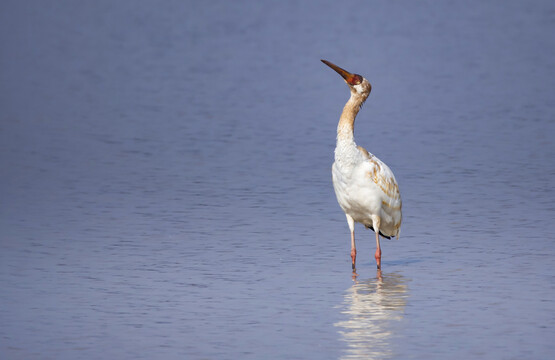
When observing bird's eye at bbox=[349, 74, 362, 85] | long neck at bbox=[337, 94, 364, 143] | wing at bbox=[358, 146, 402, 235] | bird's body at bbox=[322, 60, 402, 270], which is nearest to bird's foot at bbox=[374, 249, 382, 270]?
bird's body at bbox=[322, 60, 402, 270]

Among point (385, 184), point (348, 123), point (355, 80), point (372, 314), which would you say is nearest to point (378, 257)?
point (385, 184)

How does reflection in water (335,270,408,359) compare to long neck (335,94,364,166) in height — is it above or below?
below

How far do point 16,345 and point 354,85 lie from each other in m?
5.23

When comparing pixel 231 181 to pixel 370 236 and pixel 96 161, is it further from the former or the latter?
pixel 370 236

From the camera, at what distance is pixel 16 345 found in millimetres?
11727

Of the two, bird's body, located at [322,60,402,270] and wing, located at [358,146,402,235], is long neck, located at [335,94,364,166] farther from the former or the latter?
wing, located at [358,146,402,235]

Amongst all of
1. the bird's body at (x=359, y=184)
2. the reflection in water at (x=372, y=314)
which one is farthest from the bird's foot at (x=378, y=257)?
the reflection in water at (x=372, y=314)

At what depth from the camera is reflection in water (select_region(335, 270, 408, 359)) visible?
11445 mm

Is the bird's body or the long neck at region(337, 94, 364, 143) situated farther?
the long neck at region(337, 94, 364, 143)

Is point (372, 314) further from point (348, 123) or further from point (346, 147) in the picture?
point (348, 123)

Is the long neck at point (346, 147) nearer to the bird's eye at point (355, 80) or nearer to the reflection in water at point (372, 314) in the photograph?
the bird's eye at point (355, 80)

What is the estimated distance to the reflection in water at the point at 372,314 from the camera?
11.4 m

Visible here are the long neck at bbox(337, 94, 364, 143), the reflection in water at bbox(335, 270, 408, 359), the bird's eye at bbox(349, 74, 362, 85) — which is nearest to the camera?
the reflection in water at bbox(335, 270, 408, 359)

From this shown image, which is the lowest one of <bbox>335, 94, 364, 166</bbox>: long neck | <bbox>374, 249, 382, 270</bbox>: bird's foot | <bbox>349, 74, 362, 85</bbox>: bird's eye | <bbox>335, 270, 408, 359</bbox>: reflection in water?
<bbox>335, 270, 408, 359</bbox>: reflection in water
